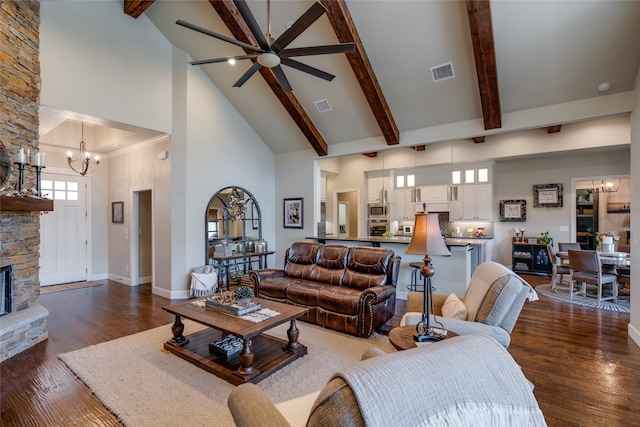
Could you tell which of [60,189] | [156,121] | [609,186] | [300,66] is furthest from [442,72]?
[60,189]

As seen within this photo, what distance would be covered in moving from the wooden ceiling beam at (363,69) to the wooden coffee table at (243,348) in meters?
3.42

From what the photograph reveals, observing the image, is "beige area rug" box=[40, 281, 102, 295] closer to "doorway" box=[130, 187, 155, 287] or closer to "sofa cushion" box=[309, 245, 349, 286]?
"doorway" box=[130, 187, 155, 287]

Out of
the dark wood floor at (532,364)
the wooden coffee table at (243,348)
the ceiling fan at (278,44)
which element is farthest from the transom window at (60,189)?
the ceiling fan at (278,44)

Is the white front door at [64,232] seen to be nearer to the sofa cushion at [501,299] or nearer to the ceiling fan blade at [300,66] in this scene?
the ceiling fan blade at [300,66]

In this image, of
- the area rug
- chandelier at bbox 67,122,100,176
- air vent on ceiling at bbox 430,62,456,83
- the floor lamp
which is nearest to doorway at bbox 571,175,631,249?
the area rug

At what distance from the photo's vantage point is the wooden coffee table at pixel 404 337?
6.80ft

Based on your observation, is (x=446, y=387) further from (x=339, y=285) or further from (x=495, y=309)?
(x=339, y=285)

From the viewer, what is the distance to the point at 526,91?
425 centimetres

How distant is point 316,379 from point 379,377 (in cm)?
210

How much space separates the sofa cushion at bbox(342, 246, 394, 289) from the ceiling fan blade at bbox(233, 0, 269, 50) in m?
2.77

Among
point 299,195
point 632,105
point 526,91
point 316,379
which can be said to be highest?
point 526,91

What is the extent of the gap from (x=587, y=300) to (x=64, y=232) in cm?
989

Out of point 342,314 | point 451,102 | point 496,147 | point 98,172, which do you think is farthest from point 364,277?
point 98,172

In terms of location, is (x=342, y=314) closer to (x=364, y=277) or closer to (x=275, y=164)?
(x=364, y=277)
